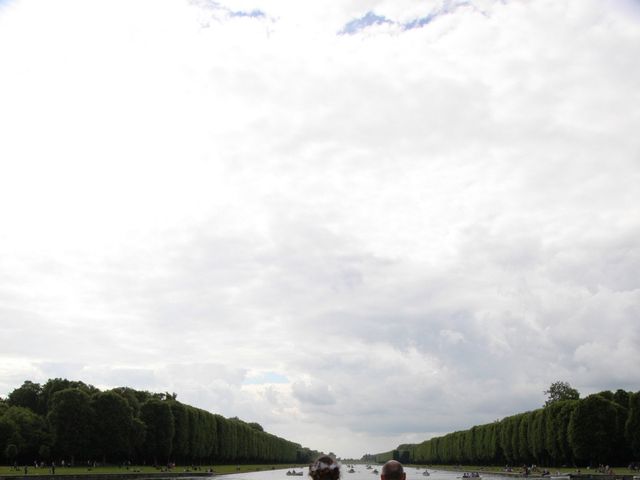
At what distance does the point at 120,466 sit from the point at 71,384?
38313 millimetres

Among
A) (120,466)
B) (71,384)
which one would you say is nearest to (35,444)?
(120,466)

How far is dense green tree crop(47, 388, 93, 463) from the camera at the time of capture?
108 meters

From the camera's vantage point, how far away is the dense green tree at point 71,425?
108 meters

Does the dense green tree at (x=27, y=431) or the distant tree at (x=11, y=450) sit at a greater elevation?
the dense green tree at (x=27, y=431)

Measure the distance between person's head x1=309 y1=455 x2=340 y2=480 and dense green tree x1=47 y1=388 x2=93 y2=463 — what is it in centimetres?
11021

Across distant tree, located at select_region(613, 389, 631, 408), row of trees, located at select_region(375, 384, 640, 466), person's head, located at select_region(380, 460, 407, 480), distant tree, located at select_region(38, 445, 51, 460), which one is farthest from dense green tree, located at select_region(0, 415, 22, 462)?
person's head, located at select_region(380, 460, 407, 480)

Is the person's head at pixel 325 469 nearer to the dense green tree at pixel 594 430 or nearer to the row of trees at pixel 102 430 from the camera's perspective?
the row of trees at pixel 102 430

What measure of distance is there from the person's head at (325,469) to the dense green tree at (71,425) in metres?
110

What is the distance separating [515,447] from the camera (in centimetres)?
13862

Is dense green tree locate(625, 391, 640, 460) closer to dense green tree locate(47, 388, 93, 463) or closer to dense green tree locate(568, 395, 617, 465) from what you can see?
dense green tree locate(568, 395, 617, 465)

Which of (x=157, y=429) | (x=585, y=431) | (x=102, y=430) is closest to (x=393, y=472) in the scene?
(x=585, y=431)

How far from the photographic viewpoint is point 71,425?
108 m

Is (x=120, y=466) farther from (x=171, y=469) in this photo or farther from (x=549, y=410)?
(x=549, y=410)

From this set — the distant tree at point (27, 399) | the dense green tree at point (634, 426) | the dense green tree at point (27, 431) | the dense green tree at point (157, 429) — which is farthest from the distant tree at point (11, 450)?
the dense green tree at point (634, 426)
